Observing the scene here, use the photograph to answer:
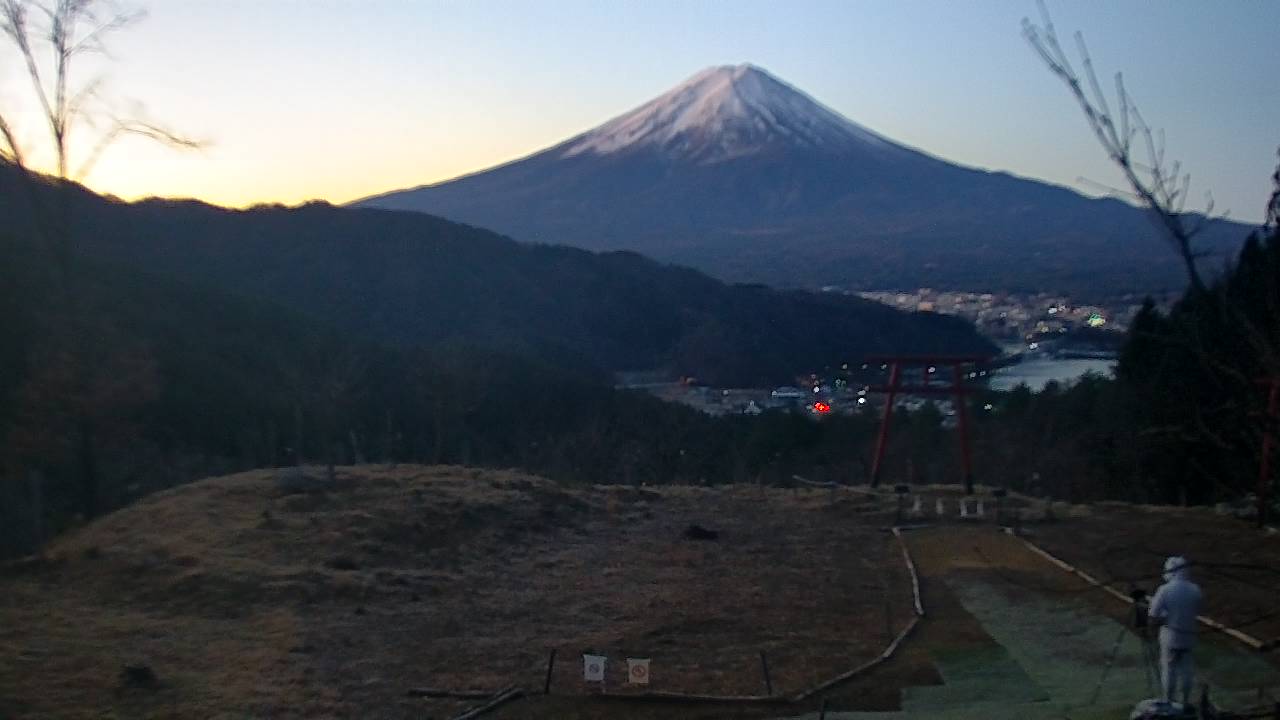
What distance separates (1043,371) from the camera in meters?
29.9

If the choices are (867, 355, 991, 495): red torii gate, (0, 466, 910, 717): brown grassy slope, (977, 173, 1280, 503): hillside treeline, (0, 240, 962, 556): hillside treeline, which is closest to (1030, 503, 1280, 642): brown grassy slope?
(977, 173, 1280, 503): hillside treeline

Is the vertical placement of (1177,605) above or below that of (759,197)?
below

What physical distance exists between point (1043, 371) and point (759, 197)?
65.4 metres

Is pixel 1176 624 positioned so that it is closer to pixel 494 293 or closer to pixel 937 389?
pixel 937 389

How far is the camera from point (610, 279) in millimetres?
48469

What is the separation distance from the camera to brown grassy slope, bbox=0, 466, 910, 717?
25.4 feet

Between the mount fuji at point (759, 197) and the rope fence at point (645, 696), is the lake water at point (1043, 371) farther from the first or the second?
the mount fuji at point (759, 197)

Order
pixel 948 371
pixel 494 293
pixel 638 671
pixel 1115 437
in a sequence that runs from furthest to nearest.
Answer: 1. pixel 494 293
2. pixel 948 371
3. pixel 1115 437
4. pixel 638 671

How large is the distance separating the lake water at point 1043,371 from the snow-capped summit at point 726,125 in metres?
66.9

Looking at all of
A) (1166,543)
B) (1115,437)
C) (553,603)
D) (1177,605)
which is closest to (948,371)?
(1115,437)

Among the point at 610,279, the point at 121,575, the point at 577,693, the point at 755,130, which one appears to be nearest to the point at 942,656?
the point at 577,693

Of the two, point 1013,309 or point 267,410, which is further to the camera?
point 1013,309

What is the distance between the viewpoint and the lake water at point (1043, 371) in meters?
27.2

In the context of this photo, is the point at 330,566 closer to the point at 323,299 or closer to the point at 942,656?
the point at 942,656
